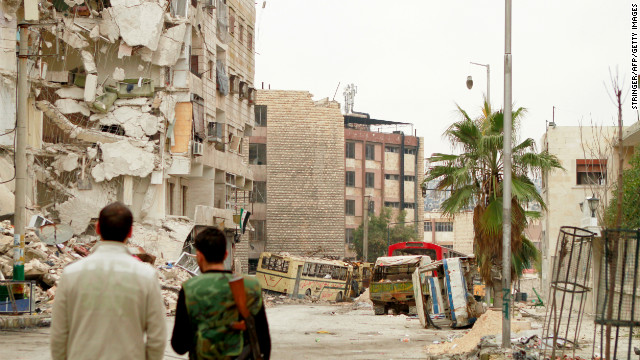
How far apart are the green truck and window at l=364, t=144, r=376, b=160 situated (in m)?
53.6

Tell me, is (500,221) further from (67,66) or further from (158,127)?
(67,66)

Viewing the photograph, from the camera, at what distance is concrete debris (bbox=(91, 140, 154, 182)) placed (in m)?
40.8

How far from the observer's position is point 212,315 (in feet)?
17.3

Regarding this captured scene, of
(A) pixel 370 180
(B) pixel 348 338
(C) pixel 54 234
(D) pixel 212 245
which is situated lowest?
(B) pixel 348 338

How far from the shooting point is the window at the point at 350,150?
86.5 metres

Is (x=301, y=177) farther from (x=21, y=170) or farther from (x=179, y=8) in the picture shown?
(x=21, y=170)

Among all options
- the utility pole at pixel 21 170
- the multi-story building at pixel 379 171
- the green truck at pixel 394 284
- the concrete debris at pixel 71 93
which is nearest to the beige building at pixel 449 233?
the multi-story building at pixel 379 171

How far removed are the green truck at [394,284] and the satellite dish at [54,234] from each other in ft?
39.2

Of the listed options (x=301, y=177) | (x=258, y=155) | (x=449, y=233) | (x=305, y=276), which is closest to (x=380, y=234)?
(x=301, y=177)

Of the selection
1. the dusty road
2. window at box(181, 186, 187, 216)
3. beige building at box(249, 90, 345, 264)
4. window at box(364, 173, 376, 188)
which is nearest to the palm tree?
the dusty road

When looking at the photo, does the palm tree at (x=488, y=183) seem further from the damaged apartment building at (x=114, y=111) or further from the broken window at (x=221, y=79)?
the broken window at (x=221, y=79)

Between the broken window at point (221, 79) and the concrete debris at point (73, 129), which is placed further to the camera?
the broken window at point (221, 79)

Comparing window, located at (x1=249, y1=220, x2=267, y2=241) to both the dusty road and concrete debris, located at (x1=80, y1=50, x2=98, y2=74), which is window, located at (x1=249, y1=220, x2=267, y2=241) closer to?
concrete debris, located at (x1=80, y1=50, x2=98, y2=74)

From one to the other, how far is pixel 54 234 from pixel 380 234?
52031mm
